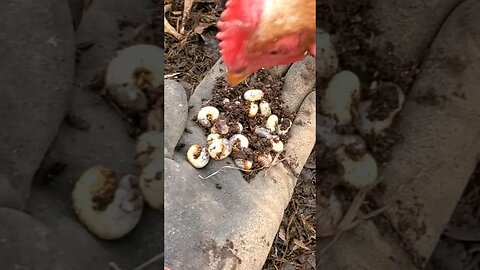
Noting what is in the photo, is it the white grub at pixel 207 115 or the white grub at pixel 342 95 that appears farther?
the white grub at pixel 207 115

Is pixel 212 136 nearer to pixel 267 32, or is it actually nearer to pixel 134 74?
pixel 267 32

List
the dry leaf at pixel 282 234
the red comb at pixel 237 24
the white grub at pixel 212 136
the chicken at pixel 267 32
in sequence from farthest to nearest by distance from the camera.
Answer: the dry leaf at pixel 282 234, the white grub at pixel 212 136, the red comb at pixel 237 24, the chicken at pixel 267 32

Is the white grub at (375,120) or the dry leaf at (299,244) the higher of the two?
the white grub at (375,120)

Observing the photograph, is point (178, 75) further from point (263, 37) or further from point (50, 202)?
point (50, 202)

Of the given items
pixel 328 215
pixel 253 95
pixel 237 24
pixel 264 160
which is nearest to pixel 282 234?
pixel 264 160

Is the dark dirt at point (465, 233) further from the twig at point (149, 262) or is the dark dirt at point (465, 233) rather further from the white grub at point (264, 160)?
the white grub at point (264, 160)

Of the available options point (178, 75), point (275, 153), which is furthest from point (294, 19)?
point (178, 75)

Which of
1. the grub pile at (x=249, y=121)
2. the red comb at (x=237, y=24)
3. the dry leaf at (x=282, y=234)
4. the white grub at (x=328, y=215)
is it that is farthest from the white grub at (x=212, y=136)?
the white grub at (x=328, y=215)

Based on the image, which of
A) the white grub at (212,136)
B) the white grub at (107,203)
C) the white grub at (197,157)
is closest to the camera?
the white grub at (107,203)
